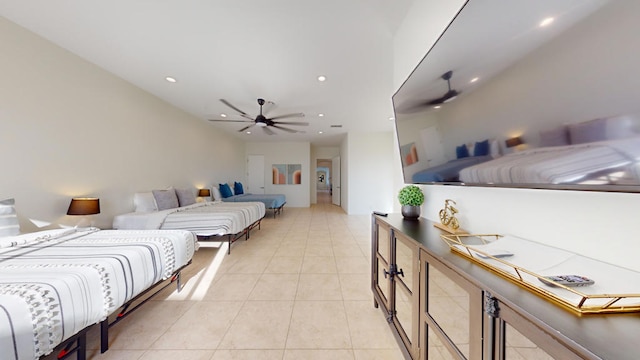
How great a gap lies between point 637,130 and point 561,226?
47 centimetres

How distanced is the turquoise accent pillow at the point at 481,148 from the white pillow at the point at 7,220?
12.6ft

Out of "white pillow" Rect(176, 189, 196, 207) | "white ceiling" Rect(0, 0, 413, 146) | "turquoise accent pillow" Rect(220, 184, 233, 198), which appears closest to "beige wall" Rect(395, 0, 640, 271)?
"white ceiling" Rect(0, 0, 413, 146)

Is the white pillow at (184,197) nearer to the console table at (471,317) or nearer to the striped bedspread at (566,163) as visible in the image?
the console table at (471,317)

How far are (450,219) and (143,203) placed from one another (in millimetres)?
4600

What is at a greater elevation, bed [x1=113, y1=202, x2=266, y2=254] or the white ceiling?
the white ceiling

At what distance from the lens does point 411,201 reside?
178 centimetres

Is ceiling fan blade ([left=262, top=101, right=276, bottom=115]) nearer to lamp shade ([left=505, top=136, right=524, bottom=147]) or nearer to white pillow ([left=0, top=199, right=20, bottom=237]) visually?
white pillow ([left=0, top=199, right=20, bottom=237])

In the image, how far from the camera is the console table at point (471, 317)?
450 millimetres

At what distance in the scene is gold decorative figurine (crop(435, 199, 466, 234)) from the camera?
133 cm

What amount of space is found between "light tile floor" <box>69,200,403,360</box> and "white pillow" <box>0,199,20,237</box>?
4.25ft

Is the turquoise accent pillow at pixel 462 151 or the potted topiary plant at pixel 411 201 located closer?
the turquoise accent pillow at pixel 462 151

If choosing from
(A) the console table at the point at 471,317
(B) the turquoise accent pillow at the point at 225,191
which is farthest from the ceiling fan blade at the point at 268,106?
(A) the console table at the point at 471,317

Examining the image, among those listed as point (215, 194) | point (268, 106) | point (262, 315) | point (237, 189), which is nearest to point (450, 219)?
point (262, 315)

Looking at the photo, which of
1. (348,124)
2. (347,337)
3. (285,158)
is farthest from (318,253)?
(285,158)
